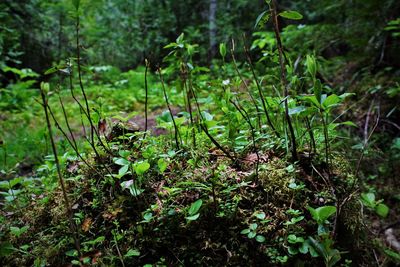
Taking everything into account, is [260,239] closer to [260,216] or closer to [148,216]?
[260,216]

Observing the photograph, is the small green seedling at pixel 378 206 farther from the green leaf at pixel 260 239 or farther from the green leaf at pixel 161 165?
the green leaf at pixel 161 165

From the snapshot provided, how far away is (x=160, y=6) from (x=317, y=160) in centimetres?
1022

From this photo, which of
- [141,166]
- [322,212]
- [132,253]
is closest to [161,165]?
[141,166]

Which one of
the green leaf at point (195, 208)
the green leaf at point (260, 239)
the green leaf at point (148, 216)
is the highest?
the green leaf at point (195, 208)

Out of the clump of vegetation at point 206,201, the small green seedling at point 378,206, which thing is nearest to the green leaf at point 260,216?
the clump of vegetation at point 206,201

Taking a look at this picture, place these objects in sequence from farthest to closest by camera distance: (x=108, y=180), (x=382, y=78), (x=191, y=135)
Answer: (x=382, y=78), (x=191, y=135), (x=108, y=180)

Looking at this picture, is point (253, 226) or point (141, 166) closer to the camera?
Result: point (253, 226)

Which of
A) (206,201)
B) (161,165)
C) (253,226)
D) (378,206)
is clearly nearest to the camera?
(378,206)

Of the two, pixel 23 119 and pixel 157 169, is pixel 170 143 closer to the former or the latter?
pixel 157 169

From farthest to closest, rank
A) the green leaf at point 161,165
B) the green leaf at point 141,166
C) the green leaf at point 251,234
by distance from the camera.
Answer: the green leaf at point 161,165 → the green leaf at point 141,166 → the green leaf at point 251,234

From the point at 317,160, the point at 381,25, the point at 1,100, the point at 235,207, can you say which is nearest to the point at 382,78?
the point at 381,25

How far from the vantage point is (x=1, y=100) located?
630 centimetres

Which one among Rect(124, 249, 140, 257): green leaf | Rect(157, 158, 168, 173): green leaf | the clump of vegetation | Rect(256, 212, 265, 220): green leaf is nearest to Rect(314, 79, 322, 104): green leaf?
the clump of vegetation

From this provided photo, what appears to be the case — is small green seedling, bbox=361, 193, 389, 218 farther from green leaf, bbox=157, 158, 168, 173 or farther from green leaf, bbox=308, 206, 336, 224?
green leaf, bbox=157, 158, 168, 173
